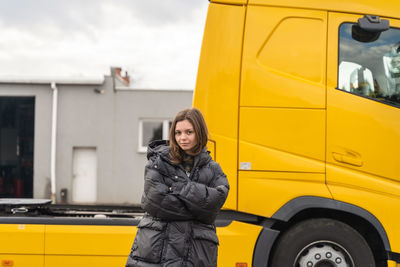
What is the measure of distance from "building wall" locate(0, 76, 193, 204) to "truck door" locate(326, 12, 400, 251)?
48.2 feet

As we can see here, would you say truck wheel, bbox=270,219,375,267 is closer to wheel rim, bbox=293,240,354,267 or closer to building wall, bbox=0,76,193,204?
wheel rim, bbox=293,240,354,267

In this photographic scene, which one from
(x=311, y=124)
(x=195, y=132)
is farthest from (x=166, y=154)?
(x=311, y=124)

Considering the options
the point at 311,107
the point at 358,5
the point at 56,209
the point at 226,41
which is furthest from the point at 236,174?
the point at 56,209

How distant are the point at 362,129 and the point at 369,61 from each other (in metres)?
0.68

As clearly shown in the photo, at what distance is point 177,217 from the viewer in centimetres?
282

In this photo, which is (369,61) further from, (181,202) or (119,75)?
(119,75)

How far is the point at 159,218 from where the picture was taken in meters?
2.86

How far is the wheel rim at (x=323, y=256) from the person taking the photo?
4.53 m

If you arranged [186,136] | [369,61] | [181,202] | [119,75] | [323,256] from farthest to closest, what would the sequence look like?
[119,75] → [369,61] → [323,256] → [186,136] → [181,202]

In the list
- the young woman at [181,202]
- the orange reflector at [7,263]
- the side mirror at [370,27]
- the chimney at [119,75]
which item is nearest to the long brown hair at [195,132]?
the young woman at [181,202]

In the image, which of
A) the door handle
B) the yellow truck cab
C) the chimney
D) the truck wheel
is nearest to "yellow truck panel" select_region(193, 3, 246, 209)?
the yellow truck cab

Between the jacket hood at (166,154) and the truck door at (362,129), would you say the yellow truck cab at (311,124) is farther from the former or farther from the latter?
the jacket hood at (166,154)

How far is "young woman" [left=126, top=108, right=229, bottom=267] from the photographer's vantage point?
2.80 meters

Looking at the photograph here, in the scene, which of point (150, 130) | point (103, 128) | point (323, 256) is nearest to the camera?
point (323, 256)
